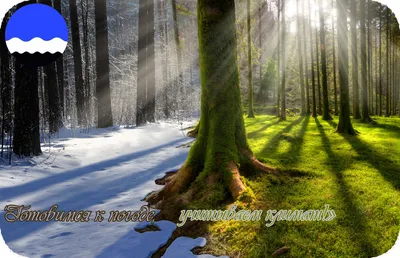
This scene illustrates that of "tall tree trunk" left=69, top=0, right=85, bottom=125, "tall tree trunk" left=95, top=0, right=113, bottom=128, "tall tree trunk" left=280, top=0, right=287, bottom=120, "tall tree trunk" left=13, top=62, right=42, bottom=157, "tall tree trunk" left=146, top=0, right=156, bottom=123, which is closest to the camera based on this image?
"tall tree trunk" left=13, top=62, right=42, bottom=157

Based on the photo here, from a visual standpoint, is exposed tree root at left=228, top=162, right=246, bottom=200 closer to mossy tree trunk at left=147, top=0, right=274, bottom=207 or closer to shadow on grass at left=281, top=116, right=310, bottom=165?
mossy tree trunk at left=147, top=0, right=274, bottom=207

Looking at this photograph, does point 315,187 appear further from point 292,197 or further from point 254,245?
point 254,245

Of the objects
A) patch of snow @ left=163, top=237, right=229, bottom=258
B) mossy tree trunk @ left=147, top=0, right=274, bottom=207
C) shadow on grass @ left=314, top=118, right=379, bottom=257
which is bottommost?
patch of snow @ left=163, top=237, right=229, bottom=258

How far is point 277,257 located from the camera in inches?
118

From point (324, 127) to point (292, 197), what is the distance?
5927mm

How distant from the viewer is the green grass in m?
3.08

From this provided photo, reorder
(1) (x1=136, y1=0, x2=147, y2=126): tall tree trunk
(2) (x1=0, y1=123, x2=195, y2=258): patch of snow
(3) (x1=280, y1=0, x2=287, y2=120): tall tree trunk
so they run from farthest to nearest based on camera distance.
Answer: (3) (x1=280, y1=0, x2=287, y2=120): tall tree trunk < (1) (x1=136, y1=0, x2=147, y2=126): tall tree trunk < (2) (x1=0, y1=123, x2=195, y2=258): patch of snow

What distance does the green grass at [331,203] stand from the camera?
10.1 ft

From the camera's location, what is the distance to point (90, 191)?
5.12 meters

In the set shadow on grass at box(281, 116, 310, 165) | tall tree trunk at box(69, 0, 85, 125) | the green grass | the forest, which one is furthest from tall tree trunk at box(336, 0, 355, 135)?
tall tree trunk at box(69, 0, 85, 125)

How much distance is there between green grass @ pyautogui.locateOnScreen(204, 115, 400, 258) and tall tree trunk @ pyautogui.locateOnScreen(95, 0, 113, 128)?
28.4ft

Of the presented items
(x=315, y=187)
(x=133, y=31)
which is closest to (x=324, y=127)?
(x=315, y=187)

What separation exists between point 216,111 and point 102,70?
9886 mm

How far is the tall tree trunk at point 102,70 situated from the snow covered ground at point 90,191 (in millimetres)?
2839
